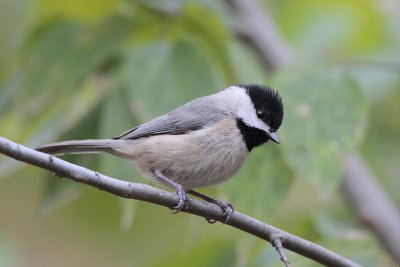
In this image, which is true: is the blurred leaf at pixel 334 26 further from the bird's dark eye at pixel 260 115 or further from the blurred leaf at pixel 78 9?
the blurred leaf at pixel 78 9

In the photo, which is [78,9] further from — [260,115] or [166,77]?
[260,115]

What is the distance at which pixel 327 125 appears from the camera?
2814 mm

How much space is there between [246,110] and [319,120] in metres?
0.60

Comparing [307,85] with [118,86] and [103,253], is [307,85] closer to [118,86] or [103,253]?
[118,86]

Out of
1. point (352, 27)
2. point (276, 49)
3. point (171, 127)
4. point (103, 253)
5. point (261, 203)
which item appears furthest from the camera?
point (352, 27)

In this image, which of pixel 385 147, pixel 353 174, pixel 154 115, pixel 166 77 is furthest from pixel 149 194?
pixel 385 147

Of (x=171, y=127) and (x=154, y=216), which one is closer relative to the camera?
(x=171, y=127)

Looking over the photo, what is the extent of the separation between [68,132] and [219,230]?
3.84 feet

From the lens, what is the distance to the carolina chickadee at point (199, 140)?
9.90ft

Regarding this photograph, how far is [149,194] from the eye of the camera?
2.24m

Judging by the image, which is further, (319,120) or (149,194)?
(319,120)

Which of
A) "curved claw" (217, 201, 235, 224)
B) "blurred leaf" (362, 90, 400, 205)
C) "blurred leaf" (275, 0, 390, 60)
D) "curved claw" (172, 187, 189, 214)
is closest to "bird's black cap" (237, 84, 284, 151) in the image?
"curved claw" (217, 201, 235, 224)

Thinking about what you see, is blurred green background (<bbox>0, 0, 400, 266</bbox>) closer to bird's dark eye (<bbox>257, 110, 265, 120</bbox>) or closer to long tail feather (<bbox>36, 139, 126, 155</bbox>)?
long tail feather (<bbox>36, 139, 126, 155</bbox>)

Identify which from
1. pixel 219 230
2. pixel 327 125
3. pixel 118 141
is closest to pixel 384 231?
pixel 327 125
